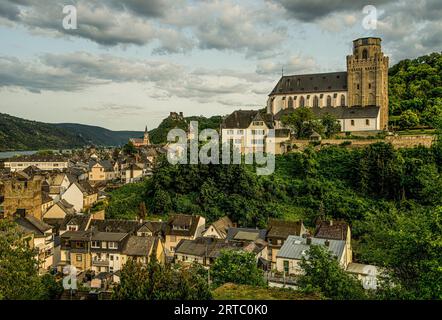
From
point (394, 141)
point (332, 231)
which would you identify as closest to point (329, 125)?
point (394, 141)

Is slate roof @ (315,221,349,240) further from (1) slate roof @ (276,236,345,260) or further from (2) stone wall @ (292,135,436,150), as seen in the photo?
(2) stone wall @ (292,135,436,150)

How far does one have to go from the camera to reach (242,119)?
58625 millimetres

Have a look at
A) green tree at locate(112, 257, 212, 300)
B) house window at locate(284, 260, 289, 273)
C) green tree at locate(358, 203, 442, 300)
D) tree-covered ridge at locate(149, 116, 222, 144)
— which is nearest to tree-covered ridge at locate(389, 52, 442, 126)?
house window at locate(284, 260, 289, 273)

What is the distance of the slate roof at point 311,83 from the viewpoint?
64312mm

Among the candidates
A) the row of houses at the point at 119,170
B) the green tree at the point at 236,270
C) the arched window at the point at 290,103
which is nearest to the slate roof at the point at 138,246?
the green tree at the point at 236,270

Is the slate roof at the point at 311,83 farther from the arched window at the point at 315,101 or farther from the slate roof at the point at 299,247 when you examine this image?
the slate roof at the point at 299,247

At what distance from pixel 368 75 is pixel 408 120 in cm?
931

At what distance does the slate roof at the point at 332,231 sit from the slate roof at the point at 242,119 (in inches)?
1045

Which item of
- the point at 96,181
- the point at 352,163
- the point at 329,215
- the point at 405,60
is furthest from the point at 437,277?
the point at 405,60

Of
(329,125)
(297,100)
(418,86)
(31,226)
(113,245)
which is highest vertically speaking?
(418,86)

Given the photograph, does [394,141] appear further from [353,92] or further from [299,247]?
[299,247]

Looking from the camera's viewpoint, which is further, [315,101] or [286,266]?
[315,101]

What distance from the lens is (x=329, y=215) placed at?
132ft
